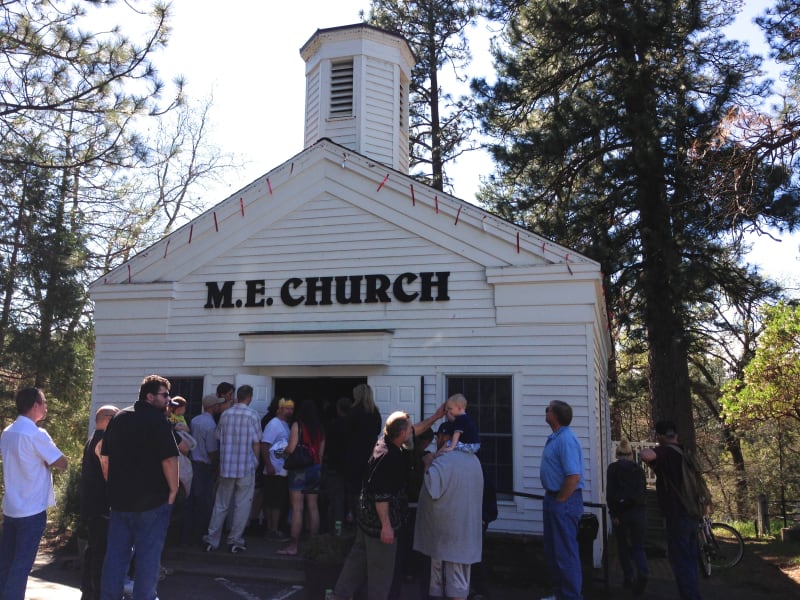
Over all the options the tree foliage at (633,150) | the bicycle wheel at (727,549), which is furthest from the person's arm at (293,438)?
the tree foliage at (633,150)

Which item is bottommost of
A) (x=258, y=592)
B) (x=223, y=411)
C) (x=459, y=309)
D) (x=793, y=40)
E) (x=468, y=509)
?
(x=258, y=592)

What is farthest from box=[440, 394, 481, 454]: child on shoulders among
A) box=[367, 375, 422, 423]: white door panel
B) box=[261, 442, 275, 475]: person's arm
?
box=[367, 375, 422, 423]: white door panel

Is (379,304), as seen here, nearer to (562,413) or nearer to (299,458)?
(299,458)

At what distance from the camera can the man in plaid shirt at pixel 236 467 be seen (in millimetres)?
8398

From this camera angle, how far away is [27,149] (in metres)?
11.3

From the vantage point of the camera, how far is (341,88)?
13859 mm

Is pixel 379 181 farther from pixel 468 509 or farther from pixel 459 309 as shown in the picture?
pixel 468 509

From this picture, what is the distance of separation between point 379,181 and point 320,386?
352cm

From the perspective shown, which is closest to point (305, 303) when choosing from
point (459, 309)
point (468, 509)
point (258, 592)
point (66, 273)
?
point (459, 309)

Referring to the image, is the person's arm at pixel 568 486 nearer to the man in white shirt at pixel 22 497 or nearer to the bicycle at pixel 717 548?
the bicycle at pixel 717 548

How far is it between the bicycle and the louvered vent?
931 centimetres

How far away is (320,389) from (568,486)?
603cm

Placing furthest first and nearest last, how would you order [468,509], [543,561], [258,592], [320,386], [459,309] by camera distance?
[320,386], [459,309], [543,561], [258,592], [468,509]

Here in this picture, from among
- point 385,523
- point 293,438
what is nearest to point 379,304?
point 293,438
